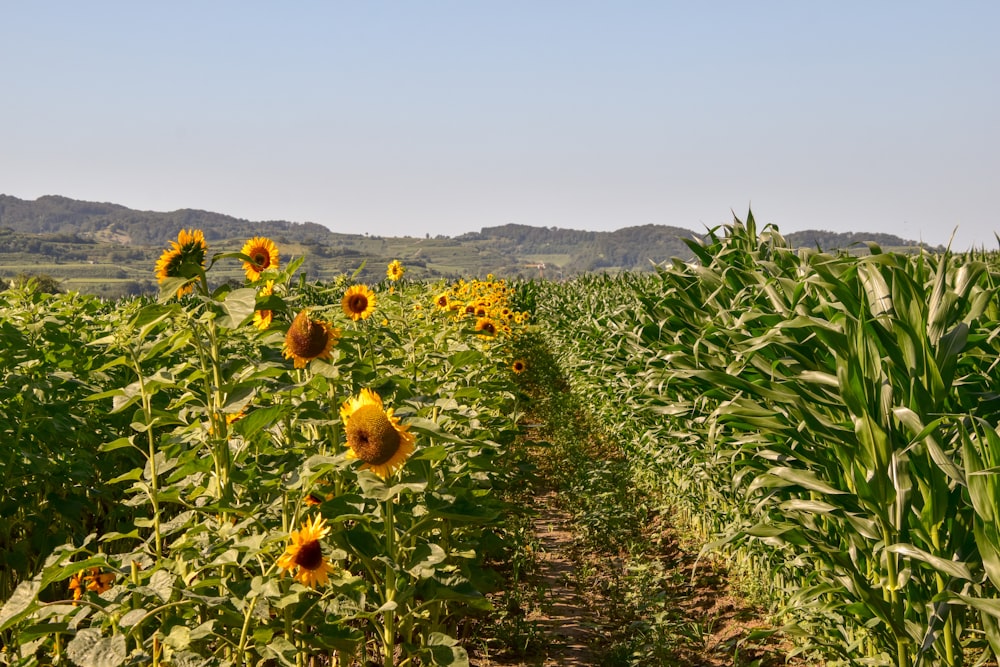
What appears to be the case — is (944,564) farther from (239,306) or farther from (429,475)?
(239,306)

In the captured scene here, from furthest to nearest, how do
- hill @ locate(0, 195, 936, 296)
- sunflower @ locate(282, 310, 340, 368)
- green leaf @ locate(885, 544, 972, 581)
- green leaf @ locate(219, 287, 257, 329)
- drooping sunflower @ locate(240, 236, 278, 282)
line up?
hill @ locate(0, 195, 936, 296), drooping sunflower @ locate(240, 236, 278, 282), sunflower @ locate(282, 310, 340, 368), green leaf @ locate(885, 544, 972, 581), green leaf @ locate(219, 287, 257, 329)

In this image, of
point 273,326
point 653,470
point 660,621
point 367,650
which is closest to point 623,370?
point 653,470

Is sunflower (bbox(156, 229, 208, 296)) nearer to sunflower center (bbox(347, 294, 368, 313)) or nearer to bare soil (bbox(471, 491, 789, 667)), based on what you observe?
sunflower center (bbox(347, 294, 368, 313))

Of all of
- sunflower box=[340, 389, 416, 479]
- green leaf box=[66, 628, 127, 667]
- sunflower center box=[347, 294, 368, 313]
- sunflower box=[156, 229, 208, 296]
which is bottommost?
green leaf box=[66, 628, 127, 667]

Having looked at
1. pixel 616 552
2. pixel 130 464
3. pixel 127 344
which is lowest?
pixel 616 552

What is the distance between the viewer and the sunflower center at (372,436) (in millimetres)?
1999

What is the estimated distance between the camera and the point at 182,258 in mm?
2168

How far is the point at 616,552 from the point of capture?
5.24 metres

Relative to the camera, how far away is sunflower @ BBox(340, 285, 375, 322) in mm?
3115

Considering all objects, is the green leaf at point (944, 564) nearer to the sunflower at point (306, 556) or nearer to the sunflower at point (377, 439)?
the sunflower at point (377, 439)

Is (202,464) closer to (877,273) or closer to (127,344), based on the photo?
(127,344)

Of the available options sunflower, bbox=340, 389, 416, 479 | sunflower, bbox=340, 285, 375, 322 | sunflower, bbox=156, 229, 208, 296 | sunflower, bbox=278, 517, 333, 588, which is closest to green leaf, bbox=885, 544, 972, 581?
sunflower, bbox=340, 389, 416, 479

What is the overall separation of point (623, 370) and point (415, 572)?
3.78 meters

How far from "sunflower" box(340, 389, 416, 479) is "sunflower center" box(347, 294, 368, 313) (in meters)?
1.09
